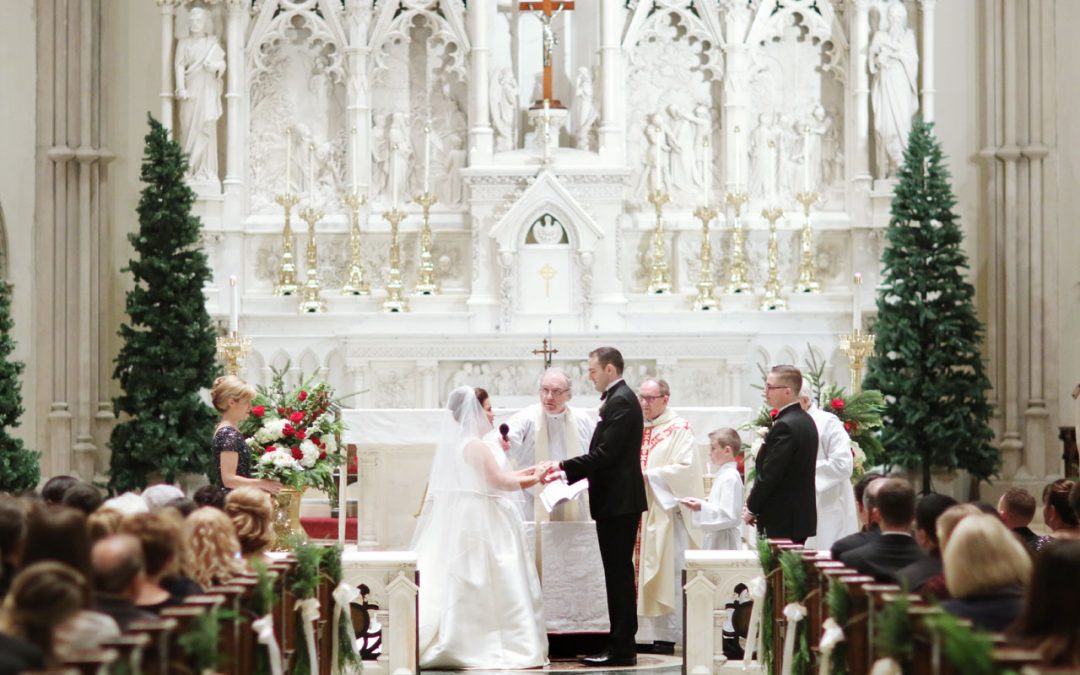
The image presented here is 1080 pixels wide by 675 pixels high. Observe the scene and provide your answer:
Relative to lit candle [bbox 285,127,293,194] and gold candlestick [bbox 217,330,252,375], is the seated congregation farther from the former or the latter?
lit candle [bbox 285,127,293,194]

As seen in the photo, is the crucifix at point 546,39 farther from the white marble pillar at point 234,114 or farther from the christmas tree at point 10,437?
the christmas tree at point 10,437

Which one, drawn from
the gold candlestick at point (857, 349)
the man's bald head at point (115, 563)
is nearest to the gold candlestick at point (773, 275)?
the gold candlestick at point (857, 349)

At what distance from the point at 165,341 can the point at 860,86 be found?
686 centimetres

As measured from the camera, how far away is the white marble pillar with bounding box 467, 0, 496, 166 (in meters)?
15.8

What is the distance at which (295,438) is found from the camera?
10.1m

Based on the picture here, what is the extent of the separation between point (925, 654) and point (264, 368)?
11.0 m

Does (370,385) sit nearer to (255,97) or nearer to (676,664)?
(255,97)

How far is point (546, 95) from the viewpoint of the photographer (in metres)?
15.7

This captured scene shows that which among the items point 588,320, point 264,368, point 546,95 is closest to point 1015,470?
point 588,320

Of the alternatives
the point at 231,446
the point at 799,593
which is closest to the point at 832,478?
the point at 799,593

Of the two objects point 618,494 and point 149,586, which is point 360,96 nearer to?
point 618,494

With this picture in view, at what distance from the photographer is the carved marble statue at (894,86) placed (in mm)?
15672

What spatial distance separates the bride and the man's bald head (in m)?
3.84

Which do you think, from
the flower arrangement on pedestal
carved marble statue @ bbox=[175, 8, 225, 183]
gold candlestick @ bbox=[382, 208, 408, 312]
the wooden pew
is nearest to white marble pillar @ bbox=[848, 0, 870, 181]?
gold candlestick @ bbox=[382, 208, 408, 312]
